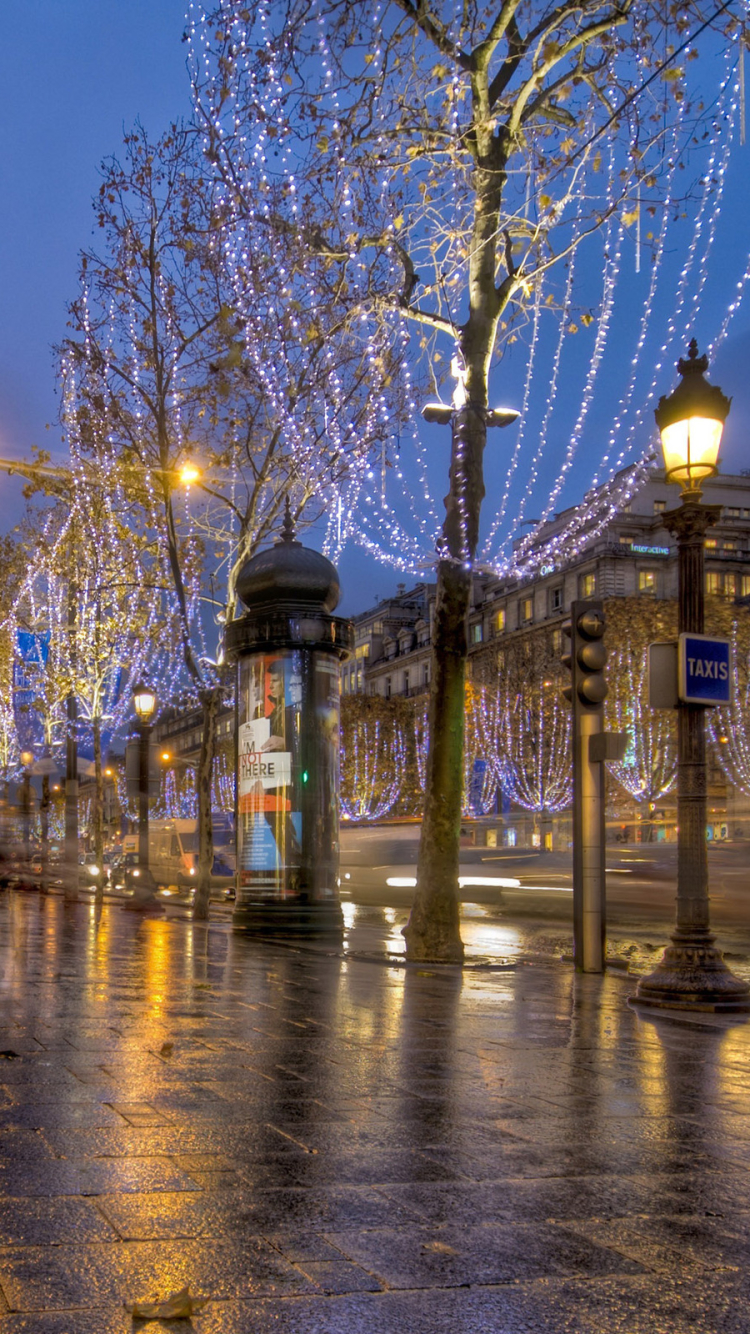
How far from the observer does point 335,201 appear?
1525 centimetres

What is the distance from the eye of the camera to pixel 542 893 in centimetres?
2481

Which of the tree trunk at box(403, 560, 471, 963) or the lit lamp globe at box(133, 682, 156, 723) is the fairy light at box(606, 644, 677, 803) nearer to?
the lit lamp globe at box(133, 682, 156, 723)

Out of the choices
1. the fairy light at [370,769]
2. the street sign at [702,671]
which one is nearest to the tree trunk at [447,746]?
the street sign at [702,671]

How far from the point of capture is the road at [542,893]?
59.2 ft

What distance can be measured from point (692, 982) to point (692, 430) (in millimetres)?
4297

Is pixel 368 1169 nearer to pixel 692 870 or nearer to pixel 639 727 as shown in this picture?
pixel 692 870

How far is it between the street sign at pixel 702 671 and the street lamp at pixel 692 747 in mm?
111

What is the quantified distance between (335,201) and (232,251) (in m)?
5.54

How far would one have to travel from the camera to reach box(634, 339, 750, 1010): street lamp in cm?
967

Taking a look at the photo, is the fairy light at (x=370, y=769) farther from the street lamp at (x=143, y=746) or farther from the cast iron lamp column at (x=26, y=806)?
the street lamp at (x=143, y=746)

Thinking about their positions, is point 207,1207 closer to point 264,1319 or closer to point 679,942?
point 264,1319

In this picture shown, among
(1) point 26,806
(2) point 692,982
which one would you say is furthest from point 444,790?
(1) point 26,806

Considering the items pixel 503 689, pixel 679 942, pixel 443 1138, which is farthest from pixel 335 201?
pixel 503 689

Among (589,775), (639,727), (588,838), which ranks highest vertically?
(639,727)
